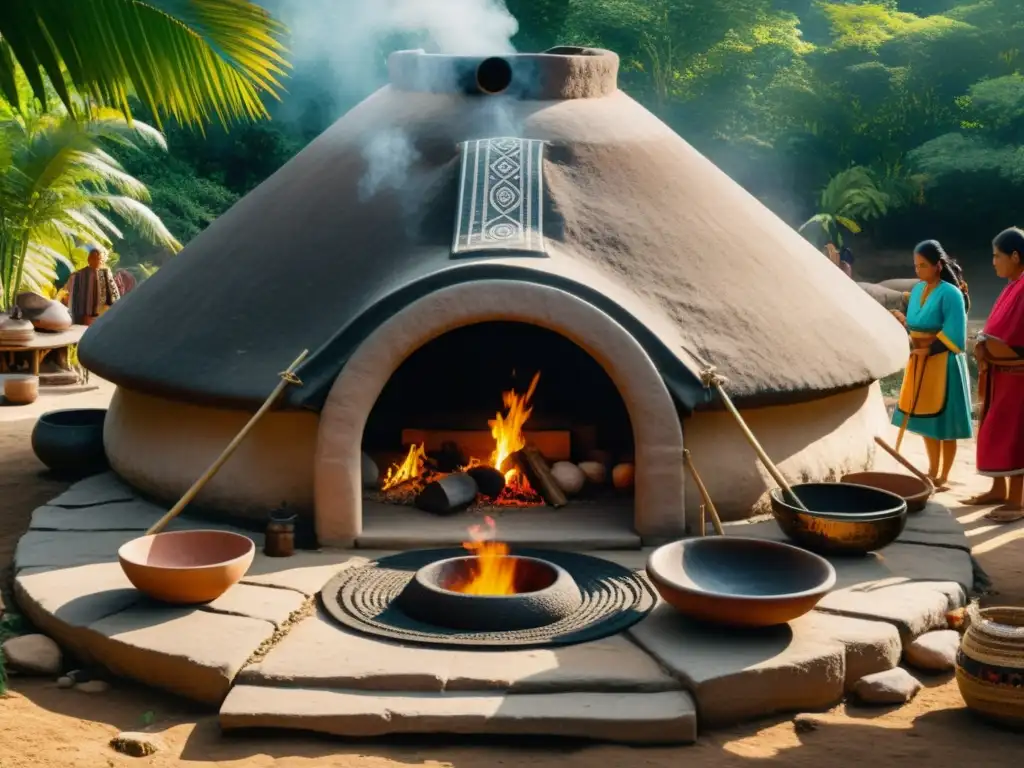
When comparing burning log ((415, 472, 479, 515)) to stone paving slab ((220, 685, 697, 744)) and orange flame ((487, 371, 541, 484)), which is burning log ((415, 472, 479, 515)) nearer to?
orange flame ((487, 371, 541, 484))

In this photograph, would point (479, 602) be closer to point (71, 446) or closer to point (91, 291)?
point (71, 446)

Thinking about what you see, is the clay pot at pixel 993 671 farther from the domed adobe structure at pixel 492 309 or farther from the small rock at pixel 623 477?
the small rock at pixel 623 477

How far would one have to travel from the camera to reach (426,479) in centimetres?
789

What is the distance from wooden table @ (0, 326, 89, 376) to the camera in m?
12.9

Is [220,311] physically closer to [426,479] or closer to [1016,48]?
[426,479]

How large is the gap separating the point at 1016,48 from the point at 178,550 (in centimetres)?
2863

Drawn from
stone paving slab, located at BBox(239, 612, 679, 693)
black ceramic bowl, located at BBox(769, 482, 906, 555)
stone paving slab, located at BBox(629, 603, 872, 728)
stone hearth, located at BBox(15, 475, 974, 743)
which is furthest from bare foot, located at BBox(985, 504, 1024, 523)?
stone paving slab, located at BBox(239, 612, 679, 693)

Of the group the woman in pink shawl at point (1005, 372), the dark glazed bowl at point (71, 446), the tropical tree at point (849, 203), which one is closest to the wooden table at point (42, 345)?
the dark glazed bowl at point (71, 446)

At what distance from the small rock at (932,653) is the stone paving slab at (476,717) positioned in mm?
1380

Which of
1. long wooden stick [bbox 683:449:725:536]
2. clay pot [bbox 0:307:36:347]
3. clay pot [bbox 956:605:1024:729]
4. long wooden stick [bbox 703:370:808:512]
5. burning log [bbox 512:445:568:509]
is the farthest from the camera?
clay pot [bbox 0:307:36:347]

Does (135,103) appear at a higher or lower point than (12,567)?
higher

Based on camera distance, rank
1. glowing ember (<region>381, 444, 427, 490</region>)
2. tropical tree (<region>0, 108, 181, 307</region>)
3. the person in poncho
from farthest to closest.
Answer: tropical tree (<region>0, 108, 181, 307</region>) < the person in poncho < glowing ember (<region>381, 444, 427, 490</region>)

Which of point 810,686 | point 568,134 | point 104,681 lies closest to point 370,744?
point 104,681

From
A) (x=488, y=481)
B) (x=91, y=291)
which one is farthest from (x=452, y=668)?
(x=91, y=291)
